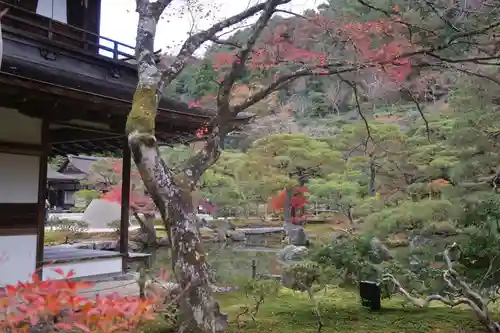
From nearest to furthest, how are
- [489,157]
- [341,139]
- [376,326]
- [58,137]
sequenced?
1. [376,326]
2. [489,157]
3. [58,137]
4. [341,139]

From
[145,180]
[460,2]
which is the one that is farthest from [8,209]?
[460,2]

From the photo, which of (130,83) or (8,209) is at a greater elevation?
(130,83)

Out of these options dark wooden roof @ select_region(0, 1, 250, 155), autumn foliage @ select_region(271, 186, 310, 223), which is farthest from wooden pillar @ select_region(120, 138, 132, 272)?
autumn foliage @ select_region(271, 186, 310, 223)

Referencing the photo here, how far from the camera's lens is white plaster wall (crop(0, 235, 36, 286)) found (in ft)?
17.3

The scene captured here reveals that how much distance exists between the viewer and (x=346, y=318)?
489cm

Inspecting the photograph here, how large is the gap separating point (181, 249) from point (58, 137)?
4681mm

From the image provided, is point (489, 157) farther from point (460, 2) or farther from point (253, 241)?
point (253, 241)

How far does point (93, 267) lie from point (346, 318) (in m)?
3.61

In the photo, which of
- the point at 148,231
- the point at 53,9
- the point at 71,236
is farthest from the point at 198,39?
the point at 71,236

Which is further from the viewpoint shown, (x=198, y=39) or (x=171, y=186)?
(x=198, y=39)

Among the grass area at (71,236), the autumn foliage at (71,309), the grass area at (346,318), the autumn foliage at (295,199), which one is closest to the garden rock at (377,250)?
the grass area at (346,318)

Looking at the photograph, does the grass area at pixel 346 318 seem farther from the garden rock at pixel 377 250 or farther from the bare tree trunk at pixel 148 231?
the bare tree trunk at pixel 148 231

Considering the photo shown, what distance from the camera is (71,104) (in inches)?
189

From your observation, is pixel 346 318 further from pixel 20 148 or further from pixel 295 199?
pixel 295 199
